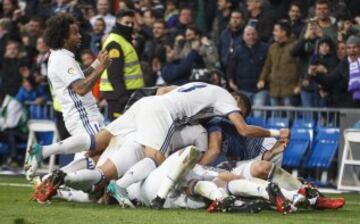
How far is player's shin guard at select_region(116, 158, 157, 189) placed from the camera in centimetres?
1201

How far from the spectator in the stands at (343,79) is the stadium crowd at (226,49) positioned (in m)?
0.01

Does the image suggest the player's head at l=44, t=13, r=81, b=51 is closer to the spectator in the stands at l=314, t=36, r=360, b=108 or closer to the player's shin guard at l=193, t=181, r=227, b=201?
the player's shin guard at l=193, t=181, r=227, b=201

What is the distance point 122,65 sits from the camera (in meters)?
16.0

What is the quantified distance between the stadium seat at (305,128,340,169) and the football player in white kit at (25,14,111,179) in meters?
5.10

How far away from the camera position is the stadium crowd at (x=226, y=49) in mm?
18031

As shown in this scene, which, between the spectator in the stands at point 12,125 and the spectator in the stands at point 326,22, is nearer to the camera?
the spectator in the stands at point 326,22

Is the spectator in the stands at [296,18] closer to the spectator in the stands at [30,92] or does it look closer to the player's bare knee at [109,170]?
the spectator in the stands at [30,92]

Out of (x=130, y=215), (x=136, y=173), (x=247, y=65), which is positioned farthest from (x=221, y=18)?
(x=130, y=215)

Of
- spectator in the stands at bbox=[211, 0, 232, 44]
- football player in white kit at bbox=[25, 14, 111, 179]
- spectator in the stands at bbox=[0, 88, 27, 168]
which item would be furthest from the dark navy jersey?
spectator in the stands at bbox=[0, 88, 27, 168]

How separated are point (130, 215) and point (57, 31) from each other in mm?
3029

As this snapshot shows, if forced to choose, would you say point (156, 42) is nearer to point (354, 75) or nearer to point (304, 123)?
point (304, 123)

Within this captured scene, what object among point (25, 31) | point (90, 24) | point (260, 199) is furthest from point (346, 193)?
point (25, 31)

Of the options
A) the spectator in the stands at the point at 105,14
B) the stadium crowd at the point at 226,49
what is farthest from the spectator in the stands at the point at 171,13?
the spectator in the stands at the point at 105,14

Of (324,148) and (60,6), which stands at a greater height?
(60,6)
